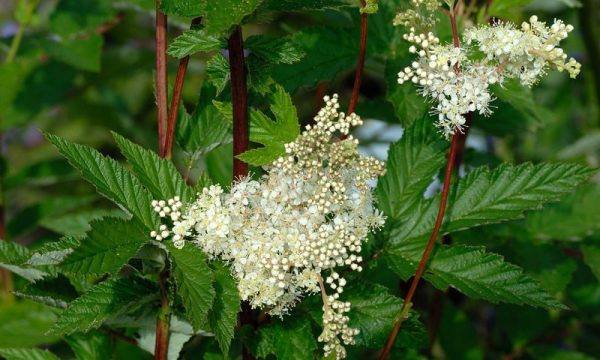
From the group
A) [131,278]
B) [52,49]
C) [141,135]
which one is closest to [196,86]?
[141,135]

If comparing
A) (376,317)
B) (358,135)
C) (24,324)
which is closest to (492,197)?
(376,317)

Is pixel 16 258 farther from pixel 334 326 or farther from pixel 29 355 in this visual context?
pixel 334 326

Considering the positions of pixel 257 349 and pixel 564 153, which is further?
pixel 564 153

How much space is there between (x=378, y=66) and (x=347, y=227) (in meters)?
0.70

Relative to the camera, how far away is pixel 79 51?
1.86 m

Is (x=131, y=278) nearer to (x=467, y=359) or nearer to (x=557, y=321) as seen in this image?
(x=467, y=359)

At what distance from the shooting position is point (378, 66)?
66.6 inches

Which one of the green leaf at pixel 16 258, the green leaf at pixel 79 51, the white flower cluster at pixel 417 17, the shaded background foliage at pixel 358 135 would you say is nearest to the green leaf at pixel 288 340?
the shaded background foliage at pixel 358 135

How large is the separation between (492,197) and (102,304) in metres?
0.61

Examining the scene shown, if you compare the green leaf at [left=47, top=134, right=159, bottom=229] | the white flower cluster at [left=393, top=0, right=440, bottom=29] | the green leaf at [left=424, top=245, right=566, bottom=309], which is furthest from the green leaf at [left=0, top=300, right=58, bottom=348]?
the white flower cluster at [left=393, top=0, right=440, bottom=29]

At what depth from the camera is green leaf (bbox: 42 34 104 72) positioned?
1.82 m

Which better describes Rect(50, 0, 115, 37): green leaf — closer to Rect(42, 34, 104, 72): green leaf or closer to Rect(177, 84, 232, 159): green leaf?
Rect(42, 34, 104, 72): green leaf

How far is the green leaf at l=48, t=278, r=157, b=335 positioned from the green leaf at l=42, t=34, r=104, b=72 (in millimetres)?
787

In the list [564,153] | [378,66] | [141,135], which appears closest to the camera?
[378,66]
